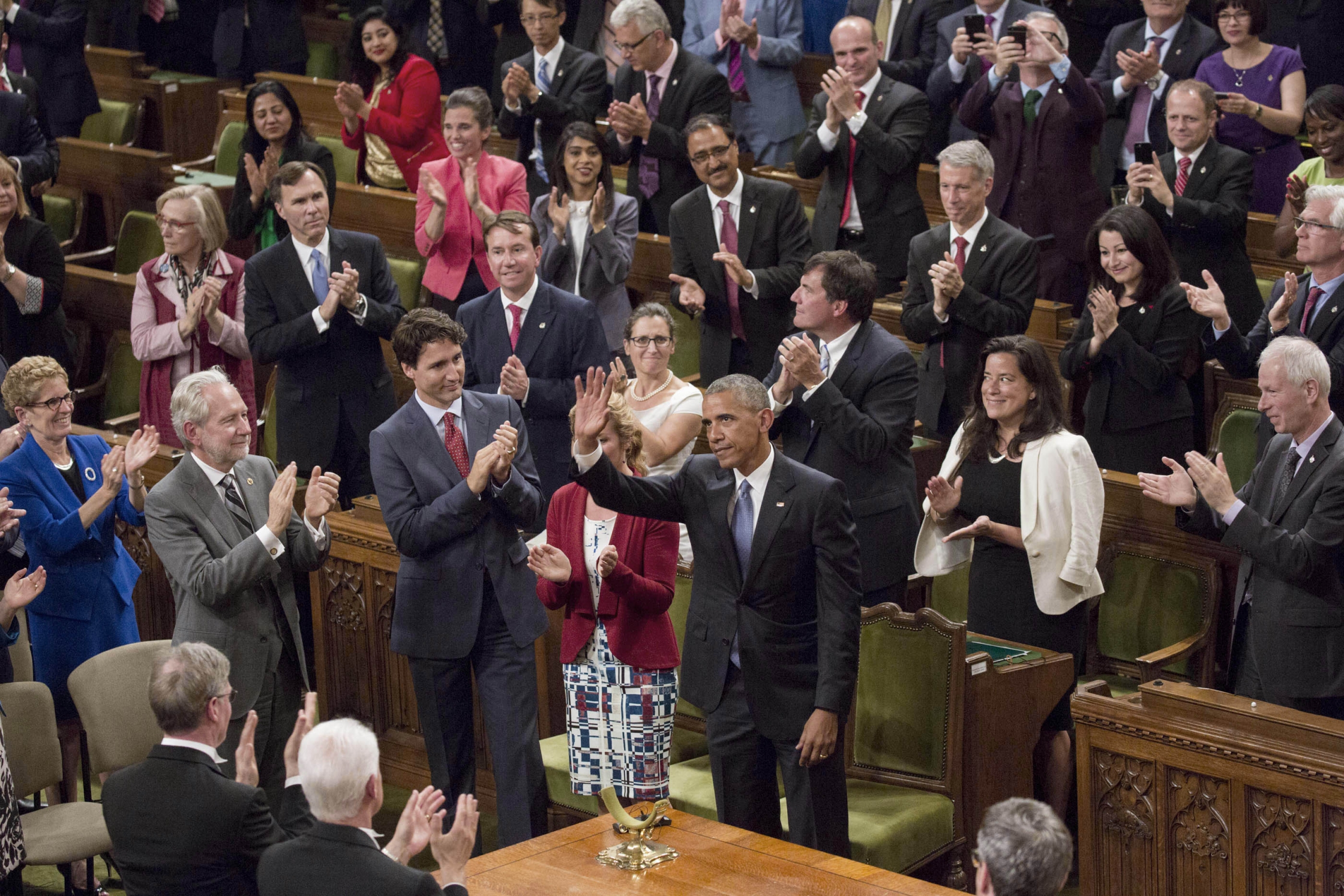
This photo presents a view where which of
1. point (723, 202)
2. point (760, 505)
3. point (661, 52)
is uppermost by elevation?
point (661, 52)

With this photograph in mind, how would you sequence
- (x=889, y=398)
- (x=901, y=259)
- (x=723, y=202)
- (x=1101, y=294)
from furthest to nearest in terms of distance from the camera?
(x=901, y=259) < (x=723, y=202) < (x=1101, y=294) < (x=889, y=398)

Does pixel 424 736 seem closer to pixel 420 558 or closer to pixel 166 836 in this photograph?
pixel 420 558

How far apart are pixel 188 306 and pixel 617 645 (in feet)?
6.90

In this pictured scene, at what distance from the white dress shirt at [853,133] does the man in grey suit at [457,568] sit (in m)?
2.08

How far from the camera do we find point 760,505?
3629 mm

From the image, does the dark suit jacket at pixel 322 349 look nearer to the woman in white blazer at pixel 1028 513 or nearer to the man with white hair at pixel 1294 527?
the woman in white blazer at pixel 1028 513

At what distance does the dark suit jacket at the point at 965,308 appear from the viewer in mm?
4812

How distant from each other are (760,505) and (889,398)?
0.76 meters

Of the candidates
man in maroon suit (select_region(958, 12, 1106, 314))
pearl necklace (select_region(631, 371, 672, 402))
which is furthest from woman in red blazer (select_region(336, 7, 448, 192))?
pearl necklace (select_region(631, 371, 672, 402))

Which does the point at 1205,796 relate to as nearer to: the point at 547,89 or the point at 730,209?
the point at 730,209

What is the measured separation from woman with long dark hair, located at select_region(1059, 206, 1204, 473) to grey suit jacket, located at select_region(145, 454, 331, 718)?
87.8 inches

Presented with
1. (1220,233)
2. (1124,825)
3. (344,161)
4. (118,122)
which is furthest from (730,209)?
(118,122)

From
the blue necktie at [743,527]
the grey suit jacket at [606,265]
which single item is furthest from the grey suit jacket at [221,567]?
the grey suit jacket at [606,265]

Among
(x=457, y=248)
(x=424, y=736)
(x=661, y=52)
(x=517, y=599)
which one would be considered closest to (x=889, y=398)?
(x=517, y=599)
